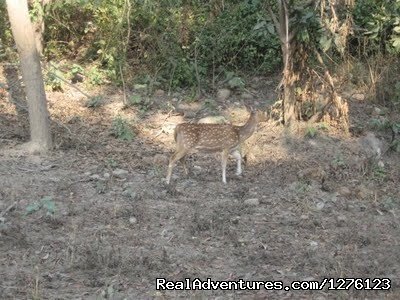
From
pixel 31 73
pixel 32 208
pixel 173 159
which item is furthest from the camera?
pixel 31 73

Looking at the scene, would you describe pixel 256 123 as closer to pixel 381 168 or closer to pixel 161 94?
pixel 381 168

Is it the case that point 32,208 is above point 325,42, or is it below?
below

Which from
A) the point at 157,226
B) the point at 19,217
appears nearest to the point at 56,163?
the point at 19,217

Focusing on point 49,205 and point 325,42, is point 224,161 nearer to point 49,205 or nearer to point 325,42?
point 325,42

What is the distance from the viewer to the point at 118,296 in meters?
6.15

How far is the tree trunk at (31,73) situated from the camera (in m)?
9.37

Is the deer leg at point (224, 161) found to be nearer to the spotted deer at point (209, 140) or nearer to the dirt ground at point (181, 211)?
the spotted deer at point (209, 140)

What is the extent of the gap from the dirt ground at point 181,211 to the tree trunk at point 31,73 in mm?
273

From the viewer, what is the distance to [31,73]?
31.4ft

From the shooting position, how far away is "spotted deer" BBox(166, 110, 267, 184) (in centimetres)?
923

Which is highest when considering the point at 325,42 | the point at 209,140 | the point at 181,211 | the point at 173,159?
the point at 325,42

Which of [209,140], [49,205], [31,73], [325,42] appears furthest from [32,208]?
[325,42]

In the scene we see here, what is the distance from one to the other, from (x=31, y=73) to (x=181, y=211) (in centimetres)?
310

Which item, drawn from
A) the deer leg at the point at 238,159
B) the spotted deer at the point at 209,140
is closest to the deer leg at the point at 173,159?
the spotted deer at the point at 209,140
